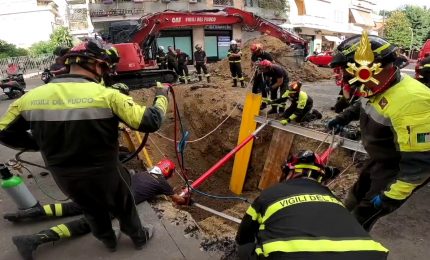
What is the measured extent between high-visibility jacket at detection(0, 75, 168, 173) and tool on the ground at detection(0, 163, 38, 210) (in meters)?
1.02

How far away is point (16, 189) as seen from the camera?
344 centimetres

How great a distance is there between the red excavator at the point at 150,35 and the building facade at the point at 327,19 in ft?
67.8

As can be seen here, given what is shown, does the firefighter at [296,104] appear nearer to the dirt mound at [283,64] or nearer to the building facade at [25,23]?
the dirt mound at [283,64]

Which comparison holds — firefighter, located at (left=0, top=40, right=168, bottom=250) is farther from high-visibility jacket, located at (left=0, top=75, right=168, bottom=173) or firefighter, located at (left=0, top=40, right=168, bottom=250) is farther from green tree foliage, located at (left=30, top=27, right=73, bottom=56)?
green tree foliage, located at (left=30, top=27, right=73, bottom=56)

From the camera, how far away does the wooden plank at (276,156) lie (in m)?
7.20

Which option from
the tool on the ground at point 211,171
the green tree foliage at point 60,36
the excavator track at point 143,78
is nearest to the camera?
the tool on the ground at point 211,171

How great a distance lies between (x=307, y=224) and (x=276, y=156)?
5650mm

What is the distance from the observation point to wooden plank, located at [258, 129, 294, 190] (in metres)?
7.20

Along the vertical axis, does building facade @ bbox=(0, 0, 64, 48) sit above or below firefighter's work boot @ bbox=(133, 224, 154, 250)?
above

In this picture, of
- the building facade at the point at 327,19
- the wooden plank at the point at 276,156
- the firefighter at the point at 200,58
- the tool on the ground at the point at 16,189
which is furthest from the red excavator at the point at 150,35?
the building facade at the point at 327,19

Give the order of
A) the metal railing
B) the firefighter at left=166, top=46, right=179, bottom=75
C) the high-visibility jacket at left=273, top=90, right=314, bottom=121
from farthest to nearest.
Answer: the metal railing → the firefighter at left=166, top=46, right=179, bottom=75 → the high-visibility jacket at left=273, top=90, right=314, bottom=121

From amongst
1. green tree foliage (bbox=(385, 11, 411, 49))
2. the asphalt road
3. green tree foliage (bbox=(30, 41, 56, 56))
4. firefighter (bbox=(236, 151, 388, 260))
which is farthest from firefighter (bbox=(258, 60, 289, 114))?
green tree foliage (bbox=(385, 11, 411, 49))

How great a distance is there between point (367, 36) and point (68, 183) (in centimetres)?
246

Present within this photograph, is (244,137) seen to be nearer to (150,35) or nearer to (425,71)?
Answer: (425,71)
